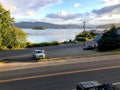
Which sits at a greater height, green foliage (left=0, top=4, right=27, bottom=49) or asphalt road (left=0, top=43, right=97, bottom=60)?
green foliage (left=0, top=4, right=27, bottom=49)

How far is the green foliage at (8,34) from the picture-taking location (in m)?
72.3

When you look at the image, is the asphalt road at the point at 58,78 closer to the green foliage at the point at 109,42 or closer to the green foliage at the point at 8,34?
the green foliage at the point at 109,42

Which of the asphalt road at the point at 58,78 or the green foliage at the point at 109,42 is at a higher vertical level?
the green foliage at the point at 109,42

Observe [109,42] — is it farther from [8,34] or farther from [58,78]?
[58,78]

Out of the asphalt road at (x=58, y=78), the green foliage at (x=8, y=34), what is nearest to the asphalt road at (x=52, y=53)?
the green foliage at (x=8, y=34)

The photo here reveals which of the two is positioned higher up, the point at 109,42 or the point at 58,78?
the point at 109,42

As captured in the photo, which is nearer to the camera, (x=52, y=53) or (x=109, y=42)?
(x=109, y=42)

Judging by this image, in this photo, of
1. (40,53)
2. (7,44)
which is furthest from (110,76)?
(7,44)

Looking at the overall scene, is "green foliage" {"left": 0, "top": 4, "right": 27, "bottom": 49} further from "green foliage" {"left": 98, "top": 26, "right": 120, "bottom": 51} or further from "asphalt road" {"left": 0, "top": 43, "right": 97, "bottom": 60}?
"green foliage" {"left": 98, "top": 26, "right": 120, "bottom": 51}

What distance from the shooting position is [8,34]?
241ft

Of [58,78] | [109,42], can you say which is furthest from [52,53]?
[58,78]

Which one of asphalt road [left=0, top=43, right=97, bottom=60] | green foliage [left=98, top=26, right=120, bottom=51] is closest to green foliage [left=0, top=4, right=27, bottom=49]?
asphalt road [left=0, top=43, right=97, bottom=60]

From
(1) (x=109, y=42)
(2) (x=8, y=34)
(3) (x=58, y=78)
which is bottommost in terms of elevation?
(3) (x=58, y=78)

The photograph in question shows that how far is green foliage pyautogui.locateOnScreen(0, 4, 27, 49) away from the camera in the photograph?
72.3 meters
